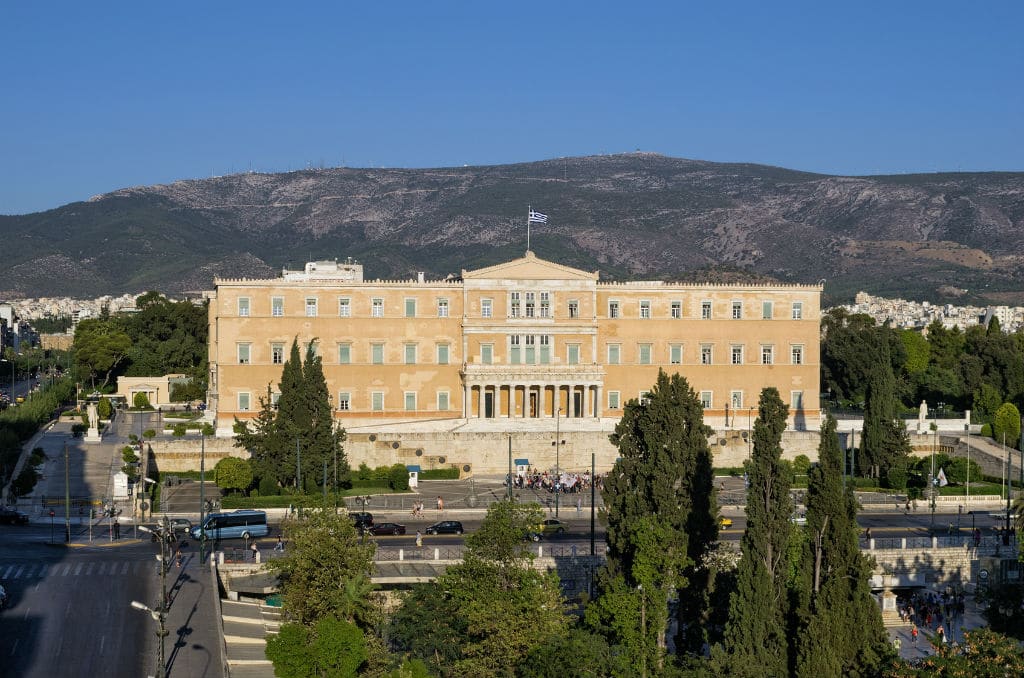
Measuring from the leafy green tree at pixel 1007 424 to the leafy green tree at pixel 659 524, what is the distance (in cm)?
3437

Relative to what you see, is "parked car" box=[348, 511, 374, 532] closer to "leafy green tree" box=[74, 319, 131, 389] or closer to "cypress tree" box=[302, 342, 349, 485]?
"cypress tree" box=[302, 342, 349, 485]

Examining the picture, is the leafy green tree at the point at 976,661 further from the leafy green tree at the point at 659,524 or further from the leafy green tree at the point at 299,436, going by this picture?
the leafy green tree at the point at 299,436

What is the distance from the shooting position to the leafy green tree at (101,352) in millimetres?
105938

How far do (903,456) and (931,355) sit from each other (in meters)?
41.5

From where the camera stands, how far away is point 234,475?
6328 centimetres

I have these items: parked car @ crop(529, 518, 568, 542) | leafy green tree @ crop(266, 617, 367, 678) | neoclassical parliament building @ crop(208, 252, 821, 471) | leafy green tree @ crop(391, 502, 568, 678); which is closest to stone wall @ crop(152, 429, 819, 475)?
neoclassical parliament building @ crop(208, 252, 821, 471)

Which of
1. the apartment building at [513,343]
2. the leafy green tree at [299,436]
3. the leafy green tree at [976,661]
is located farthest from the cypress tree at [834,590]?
the apartment building at [513,343]

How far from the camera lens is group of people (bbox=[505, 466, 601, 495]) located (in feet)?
220

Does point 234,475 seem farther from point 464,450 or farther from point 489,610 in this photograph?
point 489,610

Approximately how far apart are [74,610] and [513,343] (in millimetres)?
42571

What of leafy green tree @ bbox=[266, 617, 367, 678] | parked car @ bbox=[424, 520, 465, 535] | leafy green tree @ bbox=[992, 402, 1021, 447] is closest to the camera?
leafy green tree @ bbox=[266, 617, 367, 678]

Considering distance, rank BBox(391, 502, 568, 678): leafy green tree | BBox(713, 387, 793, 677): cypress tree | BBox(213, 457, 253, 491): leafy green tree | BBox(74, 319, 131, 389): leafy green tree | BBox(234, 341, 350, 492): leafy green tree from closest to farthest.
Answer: BBox(713, 387, 793, 677): cypress tree < BBox(391, 502, 568, 678): leafy green tree < BBox(213, 457, 253, 491): leafy green tree < BBox(234, 341, 350, 492): leafy green tree < BBox(74, 319, 131, 389): leafy green tree

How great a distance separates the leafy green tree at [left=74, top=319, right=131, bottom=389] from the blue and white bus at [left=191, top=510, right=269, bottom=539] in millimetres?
54674

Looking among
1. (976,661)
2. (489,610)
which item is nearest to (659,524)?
(489,610)
